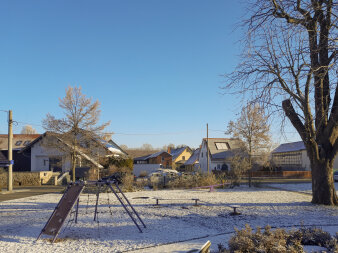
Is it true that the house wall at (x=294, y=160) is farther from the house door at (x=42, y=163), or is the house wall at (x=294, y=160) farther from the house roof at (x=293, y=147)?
the house door at (x=42, y=163)

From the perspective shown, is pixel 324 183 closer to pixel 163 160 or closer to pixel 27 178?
Answer: pixel 27 178

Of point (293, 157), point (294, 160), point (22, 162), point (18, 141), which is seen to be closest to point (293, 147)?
point (293, 157)

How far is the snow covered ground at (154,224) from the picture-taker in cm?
738

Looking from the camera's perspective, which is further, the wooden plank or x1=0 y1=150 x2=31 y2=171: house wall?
x1=0 y1=150 x2=31 y2=171: house wall

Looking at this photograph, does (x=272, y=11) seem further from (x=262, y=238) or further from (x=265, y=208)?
(x=262, y=238)

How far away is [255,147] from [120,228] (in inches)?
878

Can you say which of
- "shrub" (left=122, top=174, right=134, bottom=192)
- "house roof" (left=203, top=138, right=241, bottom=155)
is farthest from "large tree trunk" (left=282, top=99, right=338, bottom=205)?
"house roof" (left=203, top=138, right=241, bottom=155)

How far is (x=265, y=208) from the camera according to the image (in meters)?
13.3

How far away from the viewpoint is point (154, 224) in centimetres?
990

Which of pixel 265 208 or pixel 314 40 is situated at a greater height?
pixel 314 40

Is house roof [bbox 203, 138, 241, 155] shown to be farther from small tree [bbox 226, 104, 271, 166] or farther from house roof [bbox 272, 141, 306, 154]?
small tree [bbox 226, 104, 271, 166]

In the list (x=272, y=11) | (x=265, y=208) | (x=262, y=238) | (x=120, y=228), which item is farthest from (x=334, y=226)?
(x=272, y=11)

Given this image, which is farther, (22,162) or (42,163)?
(22,162)

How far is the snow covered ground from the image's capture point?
7.38 meters
